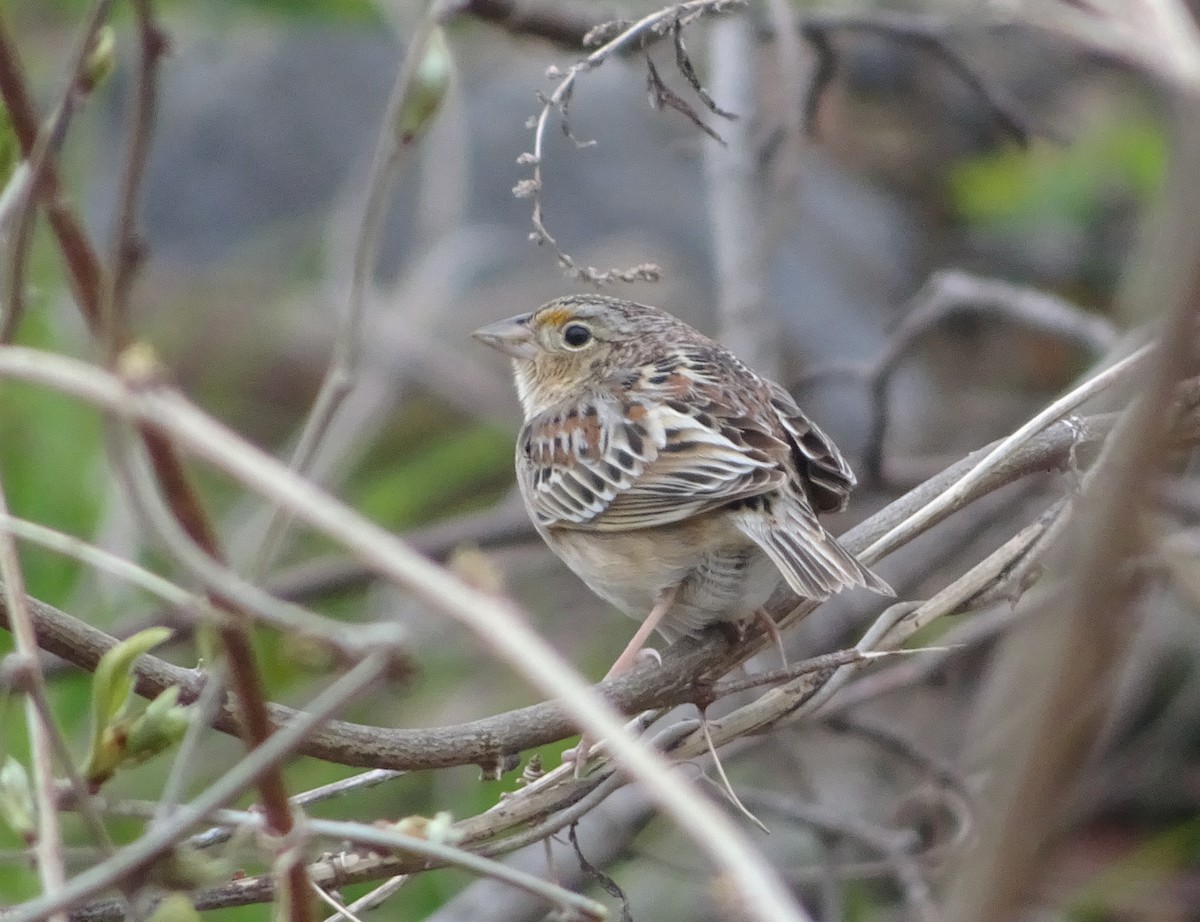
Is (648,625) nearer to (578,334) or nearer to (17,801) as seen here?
(578,334)

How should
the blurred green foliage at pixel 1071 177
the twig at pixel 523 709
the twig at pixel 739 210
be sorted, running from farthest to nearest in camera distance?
the blurred green foliage at pixel 1071 177
the twig at pixel 739 210
the twig at pixel 523 709

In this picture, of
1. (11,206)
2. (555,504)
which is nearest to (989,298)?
(555,504)

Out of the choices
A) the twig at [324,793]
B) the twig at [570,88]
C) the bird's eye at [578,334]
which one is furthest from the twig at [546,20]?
the twig at [324,793]

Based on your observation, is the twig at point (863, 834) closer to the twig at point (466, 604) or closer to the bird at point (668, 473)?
the bird at point (668, 473)

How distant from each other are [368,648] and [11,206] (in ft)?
2.75

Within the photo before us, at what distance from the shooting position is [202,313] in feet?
27.0

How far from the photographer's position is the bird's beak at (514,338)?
4145 millimetres

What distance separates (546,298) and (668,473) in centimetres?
454

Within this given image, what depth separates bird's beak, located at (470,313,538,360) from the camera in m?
4.14

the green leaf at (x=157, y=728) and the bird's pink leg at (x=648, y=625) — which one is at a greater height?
the bird's pink leg at (x=648, y=625)

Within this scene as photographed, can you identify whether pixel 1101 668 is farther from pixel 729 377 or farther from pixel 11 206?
pixel 729 377

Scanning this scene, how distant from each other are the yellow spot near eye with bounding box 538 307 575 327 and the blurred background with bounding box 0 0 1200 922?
18.0 inches

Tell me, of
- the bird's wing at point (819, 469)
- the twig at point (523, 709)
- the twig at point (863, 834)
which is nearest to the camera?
the twig at point (523, 709)

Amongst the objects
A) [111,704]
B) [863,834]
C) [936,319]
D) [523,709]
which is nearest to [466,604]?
[111,704]
